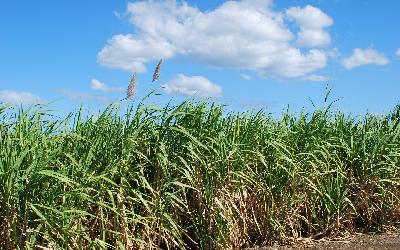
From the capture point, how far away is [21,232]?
440 cm

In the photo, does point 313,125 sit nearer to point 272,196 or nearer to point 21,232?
point 272,196

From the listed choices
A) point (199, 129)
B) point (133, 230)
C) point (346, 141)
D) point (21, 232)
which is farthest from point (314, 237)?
point (21, 232)

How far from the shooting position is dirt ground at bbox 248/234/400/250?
633 centimetres

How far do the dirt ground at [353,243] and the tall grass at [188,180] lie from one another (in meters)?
0.13

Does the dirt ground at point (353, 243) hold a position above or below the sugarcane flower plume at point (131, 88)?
below

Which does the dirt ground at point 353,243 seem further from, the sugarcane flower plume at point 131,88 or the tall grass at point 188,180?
the sugarcane flower plume at point 131,88

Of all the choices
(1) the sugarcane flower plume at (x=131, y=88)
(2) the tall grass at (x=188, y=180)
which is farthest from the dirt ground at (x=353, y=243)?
(1) the sugarcane flower plume at (x=131, y=88)

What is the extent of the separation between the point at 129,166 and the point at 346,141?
10.9ft

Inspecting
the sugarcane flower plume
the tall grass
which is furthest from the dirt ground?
the sugarcane flower plume

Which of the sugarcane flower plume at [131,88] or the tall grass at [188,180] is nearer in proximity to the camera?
the tall grass at [188,180]

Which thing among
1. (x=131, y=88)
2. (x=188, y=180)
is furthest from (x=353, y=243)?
(x=131, y=88)

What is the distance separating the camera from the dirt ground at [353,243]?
633cm

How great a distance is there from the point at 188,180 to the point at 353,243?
91.0 inches

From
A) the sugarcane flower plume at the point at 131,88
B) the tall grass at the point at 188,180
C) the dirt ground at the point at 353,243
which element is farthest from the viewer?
the dirt ground at the point at 353,243
